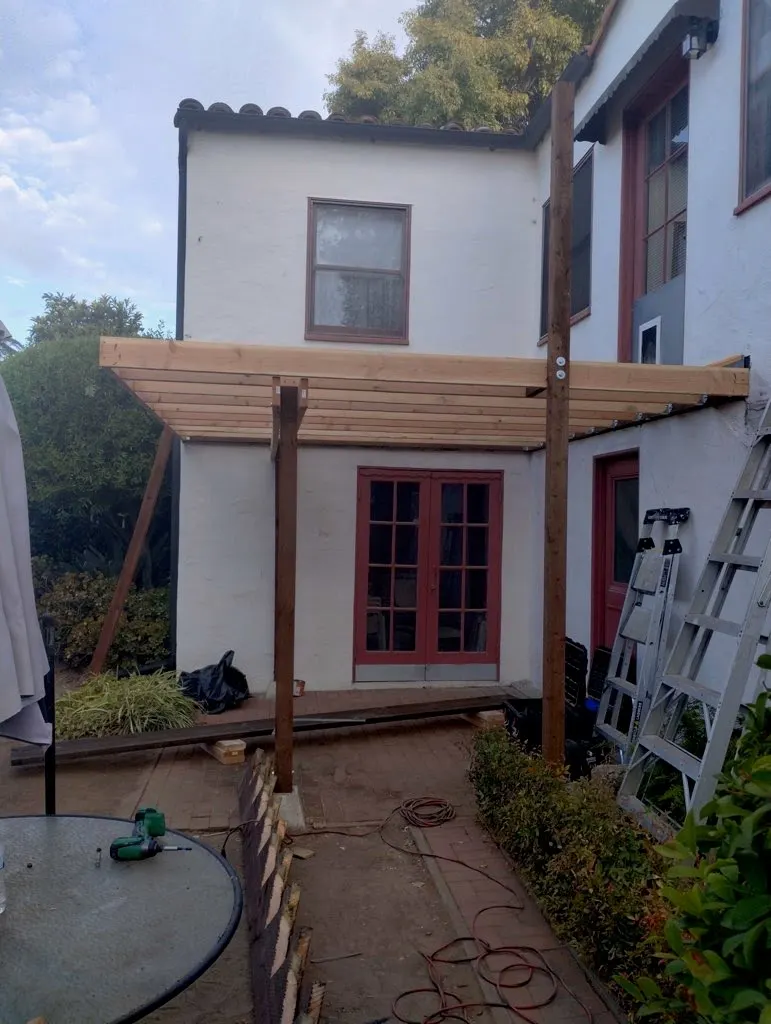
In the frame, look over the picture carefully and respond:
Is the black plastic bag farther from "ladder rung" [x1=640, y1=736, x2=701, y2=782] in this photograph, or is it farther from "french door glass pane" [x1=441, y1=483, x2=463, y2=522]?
"ladder rung" [x1=640, y1=736, x2=701, y2=782]

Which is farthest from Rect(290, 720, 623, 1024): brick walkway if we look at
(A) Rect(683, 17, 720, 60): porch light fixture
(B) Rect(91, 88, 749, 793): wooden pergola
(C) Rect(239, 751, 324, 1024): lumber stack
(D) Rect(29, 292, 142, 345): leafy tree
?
(D) Rect(29, 292, 142, 345): leafy tree

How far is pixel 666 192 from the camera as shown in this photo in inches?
231

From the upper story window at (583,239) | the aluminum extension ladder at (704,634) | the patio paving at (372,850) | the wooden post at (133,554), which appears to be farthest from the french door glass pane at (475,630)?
the aluminum extension ladder at (704,634)

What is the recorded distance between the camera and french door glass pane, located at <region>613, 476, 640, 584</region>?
20.4ft

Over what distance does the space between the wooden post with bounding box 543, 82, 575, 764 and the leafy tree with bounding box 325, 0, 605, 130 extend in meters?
11.4

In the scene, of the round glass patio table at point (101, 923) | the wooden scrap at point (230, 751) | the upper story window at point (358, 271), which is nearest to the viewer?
the round glass patio table at point (101, 923)

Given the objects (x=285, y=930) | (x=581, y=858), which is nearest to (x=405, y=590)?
(x=581, y=858)

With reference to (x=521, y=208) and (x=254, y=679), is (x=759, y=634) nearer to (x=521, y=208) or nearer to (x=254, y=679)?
(x=254, y=679)

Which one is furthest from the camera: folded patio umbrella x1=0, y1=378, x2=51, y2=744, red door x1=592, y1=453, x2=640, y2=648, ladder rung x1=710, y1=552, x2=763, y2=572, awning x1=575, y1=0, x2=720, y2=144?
red door x1=592, y1=453, x2=640, y2=648

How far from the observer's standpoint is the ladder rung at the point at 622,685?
17.1 feet

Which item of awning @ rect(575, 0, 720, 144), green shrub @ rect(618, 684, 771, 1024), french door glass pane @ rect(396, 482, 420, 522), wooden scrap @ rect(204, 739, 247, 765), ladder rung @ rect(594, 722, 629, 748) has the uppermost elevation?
awning @ rect(575, 0, 720, 144)

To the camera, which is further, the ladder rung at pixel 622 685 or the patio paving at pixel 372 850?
the ladder rung at pixel 622 685

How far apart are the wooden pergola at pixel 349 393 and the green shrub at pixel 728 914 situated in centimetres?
258

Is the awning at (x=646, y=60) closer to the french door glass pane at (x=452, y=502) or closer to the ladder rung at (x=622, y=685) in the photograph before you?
the french door glass pane at (x=452, y=502)
